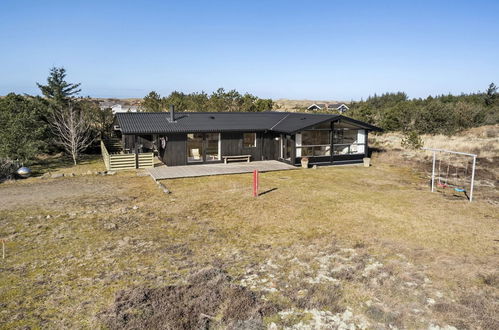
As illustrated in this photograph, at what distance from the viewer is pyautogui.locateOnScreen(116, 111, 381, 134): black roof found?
2091 centimetres

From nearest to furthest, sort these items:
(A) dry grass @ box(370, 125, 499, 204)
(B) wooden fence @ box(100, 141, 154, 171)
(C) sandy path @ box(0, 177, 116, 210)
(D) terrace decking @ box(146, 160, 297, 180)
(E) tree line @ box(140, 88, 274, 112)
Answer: (C) sandy path @ box(0, 177, 116, 210) < (A) dry grass @ box(370, 125, 499, 204) < (D) terrace decking @ box(146, 160, 297, 180) < (B) wooden fence @ box(100, 141, 154, 171) < (E) tree line @ box(140, 88, 274, 112)

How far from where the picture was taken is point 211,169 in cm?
2027

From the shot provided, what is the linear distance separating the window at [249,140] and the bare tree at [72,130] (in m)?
11.1

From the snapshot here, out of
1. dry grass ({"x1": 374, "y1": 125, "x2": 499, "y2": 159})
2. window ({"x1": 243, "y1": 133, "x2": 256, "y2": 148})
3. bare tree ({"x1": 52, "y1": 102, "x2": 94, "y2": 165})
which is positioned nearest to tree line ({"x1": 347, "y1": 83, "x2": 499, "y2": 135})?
dry grass ({"x1": 374, "y1": 125, "x2": 499, "y2": 159})

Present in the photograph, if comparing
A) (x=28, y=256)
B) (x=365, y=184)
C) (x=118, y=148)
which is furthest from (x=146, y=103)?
(x=28, y=256)

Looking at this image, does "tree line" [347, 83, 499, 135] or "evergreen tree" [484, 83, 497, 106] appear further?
"evergreen tree" [484, 83, 497, 106]

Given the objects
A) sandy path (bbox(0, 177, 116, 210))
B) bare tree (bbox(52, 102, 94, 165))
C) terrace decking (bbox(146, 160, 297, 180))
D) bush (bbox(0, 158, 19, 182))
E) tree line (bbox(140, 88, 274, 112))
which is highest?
tree line (bbox(140, 88, 274, 112))

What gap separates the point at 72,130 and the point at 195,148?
8.38m

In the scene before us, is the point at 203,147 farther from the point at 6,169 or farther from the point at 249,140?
the point at 6,169

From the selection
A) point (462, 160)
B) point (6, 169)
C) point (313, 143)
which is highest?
point (313, 143)

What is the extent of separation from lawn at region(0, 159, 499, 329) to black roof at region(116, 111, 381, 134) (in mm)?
6683

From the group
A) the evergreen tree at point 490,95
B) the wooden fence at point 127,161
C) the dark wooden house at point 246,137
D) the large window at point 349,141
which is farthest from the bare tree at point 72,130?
the evergreen tree at point 490,95

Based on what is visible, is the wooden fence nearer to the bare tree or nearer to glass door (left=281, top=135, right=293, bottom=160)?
the bare tree

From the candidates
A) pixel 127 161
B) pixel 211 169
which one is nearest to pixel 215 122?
pixel 211 169
